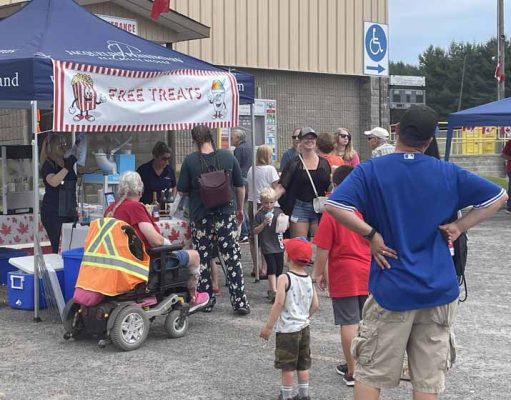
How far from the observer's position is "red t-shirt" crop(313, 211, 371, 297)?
195 inches

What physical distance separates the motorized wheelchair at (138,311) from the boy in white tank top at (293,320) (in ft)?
5.40

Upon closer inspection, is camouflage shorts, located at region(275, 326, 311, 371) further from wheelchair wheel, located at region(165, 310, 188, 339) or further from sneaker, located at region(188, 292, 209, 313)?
sneaker, located at region(188, 292, 209, 313)

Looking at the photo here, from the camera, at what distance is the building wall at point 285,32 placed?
1497 centimetres

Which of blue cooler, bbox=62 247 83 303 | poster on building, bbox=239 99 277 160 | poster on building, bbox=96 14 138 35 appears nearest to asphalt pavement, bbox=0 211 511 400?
blue cooler, bbox=62 247 83 303

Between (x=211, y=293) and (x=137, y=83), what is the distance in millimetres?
2077

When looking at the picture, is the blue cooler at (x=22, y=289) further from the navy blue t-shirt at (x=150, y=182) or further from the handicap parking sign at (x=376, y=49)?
the handicap parking sign at (x=376, y=49)

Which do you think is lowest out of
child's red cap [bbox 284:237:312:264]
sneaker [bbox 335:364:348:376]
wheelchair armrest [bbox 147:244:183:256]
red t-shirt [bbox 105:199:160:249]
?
sneaker [bbox 335:364:348:376]

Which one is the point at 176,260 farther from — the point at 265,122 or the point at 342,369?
the point at 265,122

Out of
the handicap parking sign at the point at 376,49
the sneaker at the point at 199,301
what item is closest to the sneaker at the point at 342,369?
the sneaker at the point at 199,301

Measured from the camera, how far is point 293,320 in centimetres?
465

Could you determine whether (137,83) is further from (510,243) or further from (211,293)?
(510,243)

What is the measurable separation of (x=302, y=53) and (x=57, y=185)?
973 centimetres

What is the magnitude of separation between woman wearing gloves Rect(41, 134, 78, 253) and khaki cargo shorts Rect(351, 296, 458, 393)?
493 cm

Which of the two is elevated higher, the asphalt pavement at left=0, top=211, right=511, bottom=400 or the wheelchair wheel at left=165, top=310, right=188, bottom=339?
the wheelchair wheel at left=165, top=310, right=188, bottom=339
